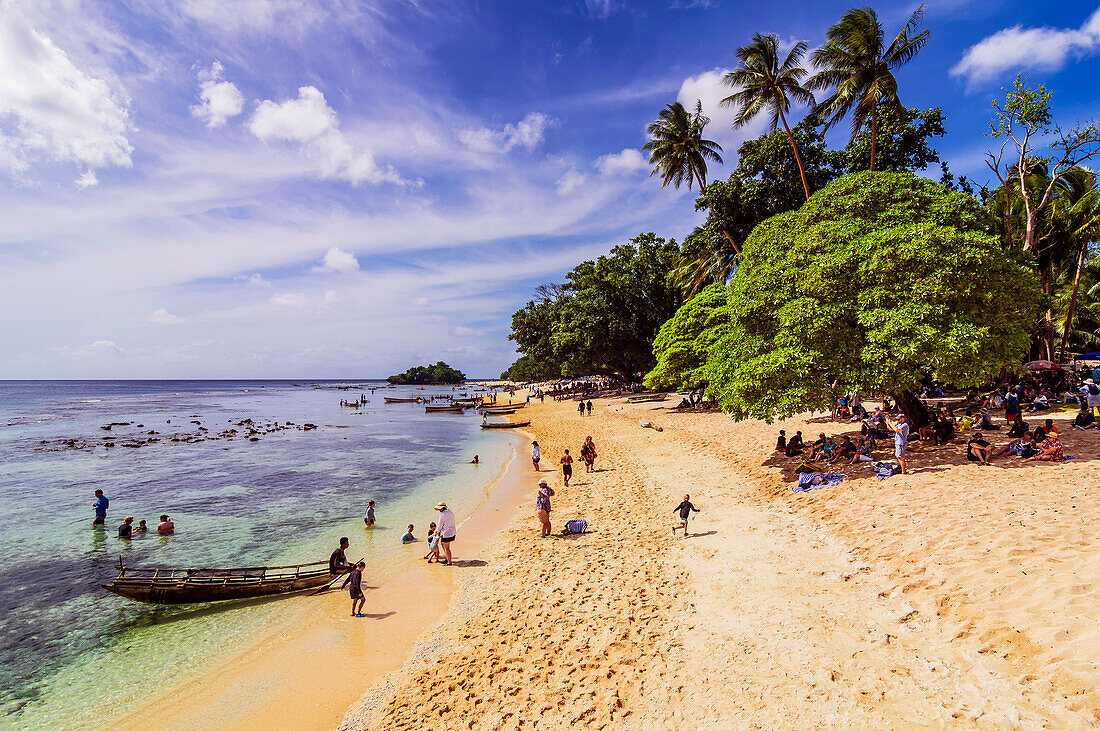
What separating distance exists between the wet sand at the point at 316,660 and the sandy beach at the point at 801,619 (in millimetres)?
645

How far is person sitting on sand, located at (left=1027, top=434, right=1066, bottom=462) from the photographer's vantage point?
1164 cm

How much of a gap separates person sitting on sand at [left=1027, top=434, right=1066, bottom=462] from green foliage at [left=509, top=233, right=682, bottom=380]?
132 ft

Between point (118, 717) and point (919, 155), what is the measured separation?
42.7 metres

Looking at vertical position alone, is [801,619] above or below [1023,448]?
below

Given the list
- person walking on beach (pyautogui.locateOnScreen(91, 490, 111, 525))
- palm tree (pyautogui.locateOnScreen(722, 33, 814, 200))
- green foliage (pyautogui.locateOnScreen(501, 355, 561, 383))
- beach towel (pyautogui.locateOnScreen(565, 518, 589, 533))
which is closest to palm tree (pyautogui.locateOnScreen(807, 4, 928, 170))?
palm tree (pyautogui.locateOnScreen(722, 33, 814, 200))

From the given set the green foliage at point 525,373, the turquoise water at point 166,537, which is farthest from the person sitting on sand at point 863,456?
the green foliage at point 525,373

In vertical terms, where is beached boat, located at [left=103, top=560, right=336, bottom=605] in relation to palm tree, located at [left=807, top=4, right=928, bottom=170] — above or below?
below

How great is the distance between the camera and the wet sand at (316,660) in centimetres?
750

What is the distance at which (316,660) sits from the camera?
8.76 m

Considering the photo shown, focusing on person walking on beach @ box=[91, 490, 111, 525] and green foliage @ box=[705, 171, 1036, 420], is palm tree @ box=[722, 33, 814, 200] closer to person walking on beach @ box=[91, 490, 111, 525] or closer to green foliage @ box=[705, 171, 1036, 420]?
green foliage @ box=[705, 171, 1036, 420]

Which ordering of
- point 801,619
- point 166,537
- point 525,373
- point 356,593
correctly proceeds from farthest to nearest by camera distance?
point 525,373
point 166,537
point 356,593
point 801,619

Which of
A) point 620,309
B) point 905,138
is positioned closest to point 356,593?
point 905,138

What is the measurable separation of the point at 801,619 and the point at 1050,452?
10.1 m

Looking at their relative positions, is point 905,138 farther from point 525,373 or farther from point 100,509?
point 525,373
